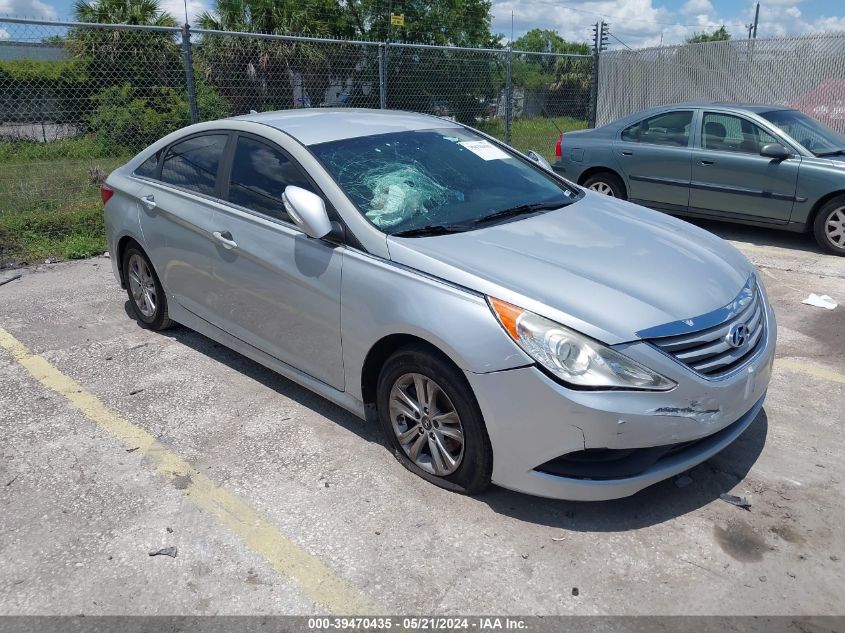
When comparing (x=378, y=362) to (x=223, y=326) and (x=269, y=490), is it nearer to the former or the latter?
(x=269, y=490)

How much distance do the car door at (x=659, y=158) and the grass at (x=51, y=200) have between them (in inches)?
242

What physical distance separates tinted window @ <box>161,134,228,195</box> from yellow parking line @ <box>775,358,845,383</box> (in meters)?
Answer: 3.78

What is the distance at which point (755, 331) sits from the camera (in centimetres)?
333

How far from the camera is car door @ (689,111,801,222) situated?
24.8ft

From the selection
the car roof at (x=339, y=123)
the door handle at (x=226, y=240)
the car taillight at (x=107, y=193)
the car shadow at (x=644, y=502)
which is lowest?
the car shadow at (x=644, y=502)

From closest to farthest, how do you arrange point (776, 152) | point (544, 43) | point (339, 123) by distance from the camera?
point (339, 123) → point (776, 152) → point (544, 43)

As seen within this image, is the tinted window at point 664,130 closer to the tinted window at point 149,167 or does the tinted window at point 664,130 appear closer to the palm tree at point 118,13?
the tinted window at point 149,167

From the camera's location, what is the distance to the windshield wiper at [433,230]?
3473mm

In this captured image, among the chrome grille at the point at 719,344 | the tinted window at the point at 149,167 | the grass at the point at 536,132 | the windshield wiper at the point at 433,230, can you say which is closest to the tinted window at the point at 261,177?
the windshield wiper at the point at 433,230

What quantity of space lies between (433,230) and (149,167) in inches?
103

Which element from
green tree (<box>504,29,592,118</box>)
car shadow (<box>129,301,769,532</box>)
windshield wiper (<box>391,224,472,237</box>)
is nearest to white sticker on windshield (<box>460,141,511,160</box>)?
windshield wiper (<box>391,224,472,237</box>)

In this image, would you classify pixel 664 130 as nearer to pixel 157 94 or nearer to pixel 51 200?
pixel 157 94

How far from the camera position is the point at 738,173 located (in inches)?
308

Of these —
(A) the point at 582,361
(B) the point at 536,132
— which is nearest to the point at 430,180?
(A) the point at 582,361
